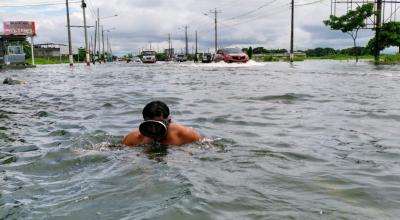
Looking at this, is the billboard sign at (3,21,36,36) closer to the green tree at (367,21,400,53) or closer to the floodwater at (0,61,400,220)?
the green tree at (367,21,400,53)

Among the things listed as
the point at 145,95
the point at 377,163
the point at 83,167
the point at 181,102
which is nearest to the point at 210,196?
the point at 83,167

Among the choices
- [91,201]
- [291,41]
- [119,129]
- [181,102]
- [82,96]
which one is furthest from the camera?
[291,41]

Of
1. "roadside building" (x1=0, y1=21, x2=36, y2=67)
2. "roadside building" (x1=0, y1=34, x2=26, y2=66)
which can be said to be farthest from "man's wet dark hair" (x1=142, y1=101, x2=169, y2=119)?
"roadside building" (x1=0, y1=34, x2=26, y2=66)

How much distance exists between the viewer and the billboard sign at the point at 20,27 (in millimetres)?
58156

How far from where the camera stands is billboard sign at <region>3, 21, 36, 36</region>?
58.2 metres

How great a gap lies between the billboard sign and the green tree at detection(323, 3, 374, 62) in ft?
114

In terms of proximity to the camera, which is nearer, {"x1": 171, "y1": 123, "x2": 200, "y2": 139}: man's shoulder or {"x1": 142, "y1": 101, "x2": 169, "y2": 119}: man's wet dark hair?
{"x1": 142, "y1": 101, "x2": 169, "y2": 119}: man's wet dark hair

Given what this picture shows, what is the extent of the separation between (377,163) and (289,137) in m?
1.85

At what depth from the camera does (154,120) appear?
18.1ft

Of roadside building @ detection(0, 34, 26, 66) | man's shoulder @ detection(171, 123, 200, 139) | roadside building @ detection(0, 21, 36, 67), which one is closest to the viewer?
man's shoulder @ detection(171, 123, 200, 139)

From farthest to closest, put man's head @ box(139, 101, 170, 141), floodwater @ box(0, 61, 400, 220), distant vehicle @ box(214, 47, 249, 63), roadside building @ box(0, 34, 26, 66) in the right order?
roadside building @ box(0, 34, 26, 66) → distant vehicle @ box(214, 47, 249, 63) → man's head @ box(139, 101, 170, 141) → floodwater @ box(0, 61, 400, 220)

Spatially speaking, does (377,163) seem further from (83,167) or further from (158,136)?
(83,167)

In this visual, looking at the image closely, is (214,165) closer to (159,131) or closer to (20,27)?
(159,131)

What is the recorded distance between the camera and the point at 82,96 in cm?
1384
